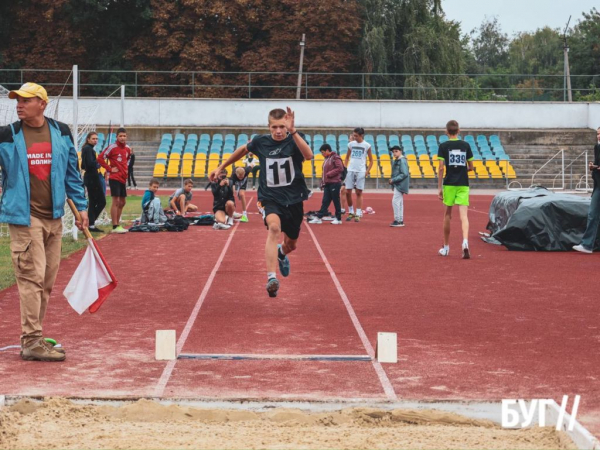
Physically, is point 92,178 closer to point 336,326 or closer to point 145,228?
point 145,228

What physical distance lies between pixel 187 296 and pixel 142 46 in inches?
1634

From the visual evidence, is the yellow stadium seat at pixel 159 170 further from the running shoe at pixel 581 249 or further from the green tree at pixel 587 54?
the green tree at pixel 587 54

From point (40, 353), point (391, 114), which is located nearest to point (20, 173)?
point (40, 353)

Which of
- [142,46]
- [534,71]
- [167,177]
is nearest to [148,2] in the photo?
[142,46]

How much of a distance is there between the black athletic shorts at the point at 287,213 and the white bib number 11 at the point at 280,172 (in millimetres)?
217

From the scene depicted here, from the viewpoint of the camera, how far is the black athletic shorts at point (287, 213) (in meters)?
9.35

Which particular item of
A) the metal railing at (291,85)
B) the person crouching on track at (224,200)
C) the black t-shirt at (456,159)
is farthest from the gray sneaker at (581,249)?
the metal railing at (291,85)

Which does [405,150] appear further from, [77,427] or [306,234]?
[77,427]

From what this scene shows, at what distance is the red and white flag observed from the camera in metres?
7.44

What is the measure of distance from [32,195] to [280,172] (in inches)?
115

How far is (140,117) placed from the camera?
43219 mm

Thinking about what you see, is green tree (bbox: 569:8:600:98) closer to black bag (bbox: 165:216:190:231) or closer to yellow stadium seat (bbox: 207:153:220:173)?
yellow stadium seat (bbox: 207:153:220:173)

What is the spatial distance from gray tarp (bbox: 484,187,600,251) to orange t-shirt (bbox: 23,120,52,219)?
32.3ft

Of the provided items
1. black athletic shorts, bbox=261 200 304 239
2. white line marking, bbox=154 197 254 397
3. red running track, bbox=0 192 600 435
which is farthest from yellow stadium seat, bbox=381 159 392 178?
black athletic shorts, bbox=261 200 304 239
